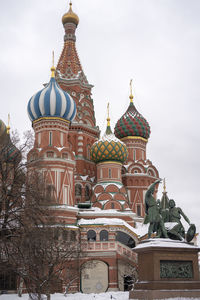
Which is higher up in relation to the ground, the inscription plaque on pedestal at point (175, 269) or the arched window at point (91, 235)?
the arched window at point (91, 235)

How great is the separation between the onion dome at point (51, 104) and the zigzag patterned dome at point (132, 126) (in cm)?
991

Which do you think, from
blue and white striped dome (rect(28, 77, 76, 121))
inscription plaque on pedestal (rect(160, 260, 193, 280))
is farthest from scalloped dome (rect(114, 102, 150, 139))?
inscription plaque on pedestal (rect(160, 260, 193, 280))

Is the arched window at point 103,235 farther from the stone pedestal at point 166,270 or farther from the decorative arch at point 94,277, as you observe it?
the stone pedestal at point 166,270

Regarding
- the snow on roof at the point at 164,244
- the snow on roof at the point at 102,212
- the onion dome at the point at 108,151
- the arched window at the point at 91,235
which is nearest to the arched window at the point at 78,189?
the onion dome at the point at 108,151

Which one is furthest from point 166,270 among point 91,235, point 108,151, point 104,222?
point 108,151

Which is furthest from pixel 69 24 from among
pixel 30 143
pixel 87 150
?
pixel 30 143

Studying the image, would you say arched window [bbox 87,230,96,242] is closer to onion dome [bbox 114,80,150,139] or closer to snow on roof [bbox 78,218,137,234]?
snow on roof [bbox 78,218,137,234]

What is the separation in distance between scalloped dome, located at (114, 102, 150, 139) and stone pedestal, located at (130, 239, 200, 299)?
29.1 m

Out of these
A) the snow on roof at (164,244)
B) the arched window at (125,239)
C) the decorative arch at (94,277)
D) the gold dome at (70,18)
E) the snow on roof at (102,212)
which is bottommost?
the decorative arch at (94,277)

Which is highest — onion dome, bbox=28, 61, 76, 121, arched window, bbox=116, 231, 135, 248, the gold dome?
the gold dome

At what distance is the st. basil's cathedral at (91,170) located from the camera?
31406mm

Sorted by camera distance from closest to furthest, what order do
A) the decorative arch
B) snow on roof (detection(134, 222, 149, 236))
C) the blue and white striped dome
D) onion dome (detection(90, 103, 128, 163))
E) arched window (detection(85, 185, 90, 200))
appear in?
the decorative arch
snow on roof (detection(134, 222, 149, 236))
the blue and white striped dome
onion dome (detection(90, 103, 128, 163))
arched window (detection(85, 185, 90, 200))

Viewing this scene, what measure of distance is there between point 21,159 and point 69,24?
110 feet

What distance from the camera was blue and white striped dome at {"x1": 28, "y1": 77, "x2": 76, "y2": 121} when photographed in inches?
1405
